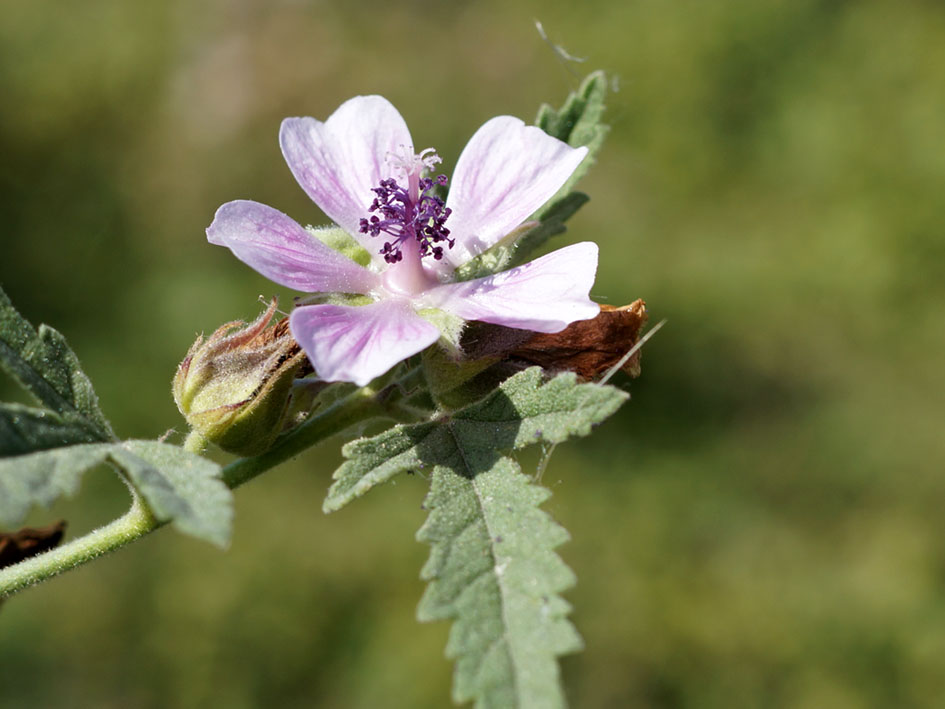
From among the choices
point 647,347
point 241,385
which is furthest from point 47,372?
point 647,347

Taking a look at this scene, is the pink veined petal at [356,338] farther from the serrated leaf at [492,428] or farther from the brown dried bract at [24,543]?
the brown dried bract at [24,543]

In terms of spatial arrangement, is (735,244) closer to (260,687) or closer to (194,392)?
(260,687)

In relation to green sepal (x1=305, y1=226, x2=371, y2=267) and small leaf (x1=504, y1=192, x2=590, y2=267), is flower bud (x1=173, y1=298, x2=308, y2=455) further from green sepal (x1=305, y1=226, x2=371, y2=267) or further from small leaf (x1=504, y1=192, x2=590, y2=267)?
small leaf (x1=504, y1=192, x2=590, y2=267)

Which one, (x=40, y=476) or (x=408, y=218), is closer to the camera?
(x=40, y=476)

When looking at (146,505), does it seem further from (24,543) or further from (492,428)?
(492,428)

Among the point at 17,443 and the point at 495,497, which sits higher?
the point at 17,443

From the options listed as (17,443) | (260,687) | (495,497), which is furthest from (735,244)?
(17,443)
